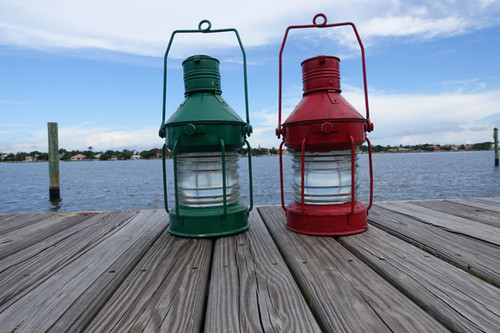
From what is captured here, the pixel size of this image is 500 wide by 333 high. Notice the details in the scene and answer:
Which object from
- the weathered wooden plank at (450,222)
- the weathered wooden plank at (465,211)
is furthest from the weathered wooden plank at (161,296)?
the weathered wooden plank at (465,211)

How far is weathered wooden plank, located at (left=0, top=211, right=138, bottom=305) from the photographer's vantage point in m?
1.53

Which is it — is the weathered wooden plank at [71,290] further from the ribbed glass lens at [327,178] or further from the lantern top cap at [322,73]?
the lantern top cap at [322,73]

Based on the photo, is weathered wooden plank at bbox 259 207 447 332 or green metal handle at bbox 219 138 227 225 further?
green metal handle at bbox 219 138 227 225

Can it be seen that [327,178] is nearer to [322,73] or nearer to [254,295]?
[322,73]

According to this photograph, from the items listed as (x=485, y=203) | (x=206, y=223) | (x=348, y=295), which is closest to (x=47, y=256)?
(x=206, y=223)

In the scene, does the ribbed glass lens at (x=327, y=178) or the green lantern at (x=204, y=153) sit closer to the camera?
the green lantern at (x=204, y=153)

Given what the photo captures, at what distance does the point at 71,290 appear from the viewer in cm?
142

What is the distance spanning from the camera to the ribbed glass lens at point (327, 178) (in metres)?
2.46

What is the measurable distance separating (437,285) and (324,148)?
3.78ft

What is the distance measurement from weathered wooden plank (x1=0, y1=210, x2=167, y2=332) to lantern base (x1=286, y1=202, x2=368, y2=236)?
1.02 m

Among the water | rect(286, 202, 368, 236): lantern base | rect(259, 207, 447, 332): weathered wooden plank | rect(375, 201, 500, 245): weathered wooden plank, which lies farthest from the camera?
the water

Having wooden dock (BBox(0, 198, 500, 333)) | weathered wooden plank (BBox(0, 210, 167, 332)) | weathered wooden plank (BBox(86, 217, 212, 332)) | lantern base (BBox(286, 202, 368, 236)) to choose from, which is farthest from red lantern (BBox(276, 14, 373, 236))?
weathered wooden plank (BBox(0, 210, 167, 332))

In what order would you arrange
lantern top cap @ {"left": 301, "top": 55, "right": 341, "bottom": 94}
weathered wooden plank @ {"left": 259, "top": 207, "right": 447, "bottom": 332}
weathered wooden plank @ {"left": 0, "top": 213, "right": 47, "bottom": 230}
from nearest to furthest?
weathered wooden plank @ {"left": 259, "top": 207, "right": 447, "bottom": 332} < lantern top cap @ {"left": 301, "top": 55, "right": 341, "bottom": 94} < weathered wooden plank @ {"left": 0, "top": 213, "right": 47, "bottom": 230}

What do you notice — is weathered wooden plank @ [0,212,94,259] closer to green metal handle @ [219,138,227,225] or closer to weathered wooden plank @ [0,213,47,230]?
weathered wooden plank @ [0,213,47,230]
